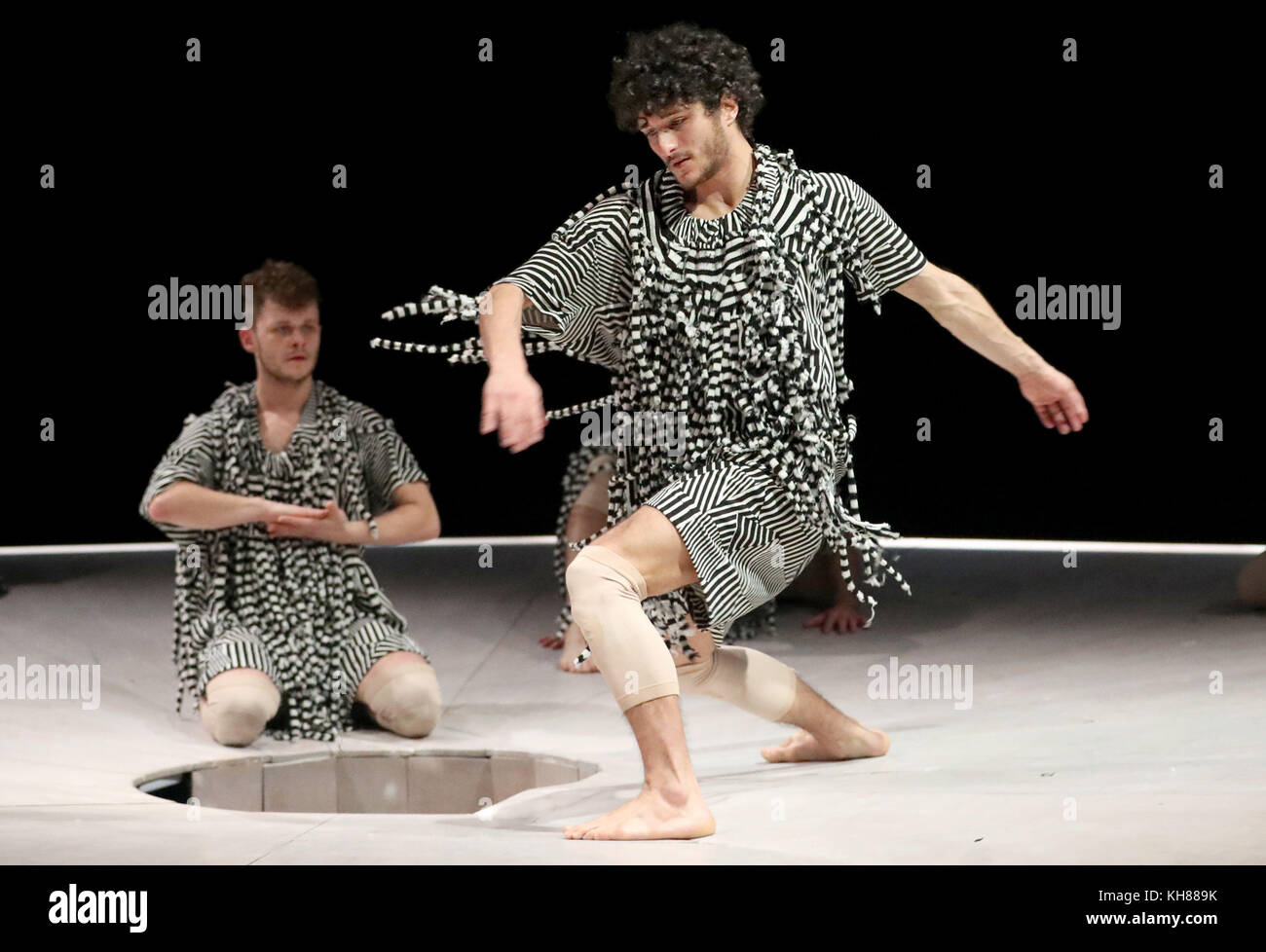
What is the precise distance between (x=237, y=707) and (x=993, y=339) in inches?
66.1

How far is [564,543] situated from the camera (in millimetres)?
4316

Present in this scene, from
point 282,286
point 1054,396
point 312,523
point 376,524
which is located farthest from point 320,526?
point 1054,396

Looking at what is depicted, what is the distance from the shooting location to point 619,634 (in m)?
2.31

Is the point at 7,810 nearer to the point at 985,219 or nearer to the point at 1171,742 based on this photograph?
the point at 1171,742

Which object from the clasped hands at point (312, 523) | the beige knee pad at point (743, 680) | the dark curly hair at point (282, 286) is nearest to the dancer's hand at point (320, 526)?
the clasped hands at point (312, 523)

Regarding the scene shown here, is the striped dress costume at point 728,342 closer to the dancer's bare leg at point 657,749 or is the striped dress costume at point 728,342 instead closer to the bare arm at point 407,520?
the dancer's bare leg at point 657,749

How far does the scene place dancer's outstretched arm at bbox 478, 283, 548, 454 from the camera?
221cm

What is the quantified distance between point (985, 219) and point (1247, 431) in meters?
1.15

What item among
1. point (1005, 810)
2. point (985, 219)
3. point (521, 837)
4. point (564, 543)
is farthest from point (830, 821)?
point (985, 219)

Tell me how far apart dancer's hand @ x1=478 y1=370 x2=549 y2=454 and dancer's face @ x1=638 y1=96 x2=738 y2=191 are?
1.62ft

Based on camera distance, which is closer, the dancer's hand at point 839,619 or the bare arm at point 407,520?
the bare arm at point 407,520

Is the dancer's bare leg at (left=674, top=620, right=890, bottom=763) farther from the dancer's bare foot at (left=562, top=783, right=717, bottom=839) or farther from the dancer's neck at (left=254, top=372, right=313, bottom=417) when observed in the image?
the dancer's neck at (left=254, top=372, right=313, bottom=417)

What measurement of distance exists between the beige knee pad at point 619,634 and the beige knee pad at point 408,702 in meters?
1.22

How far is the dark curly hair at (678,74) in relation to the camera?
8.18 ft
